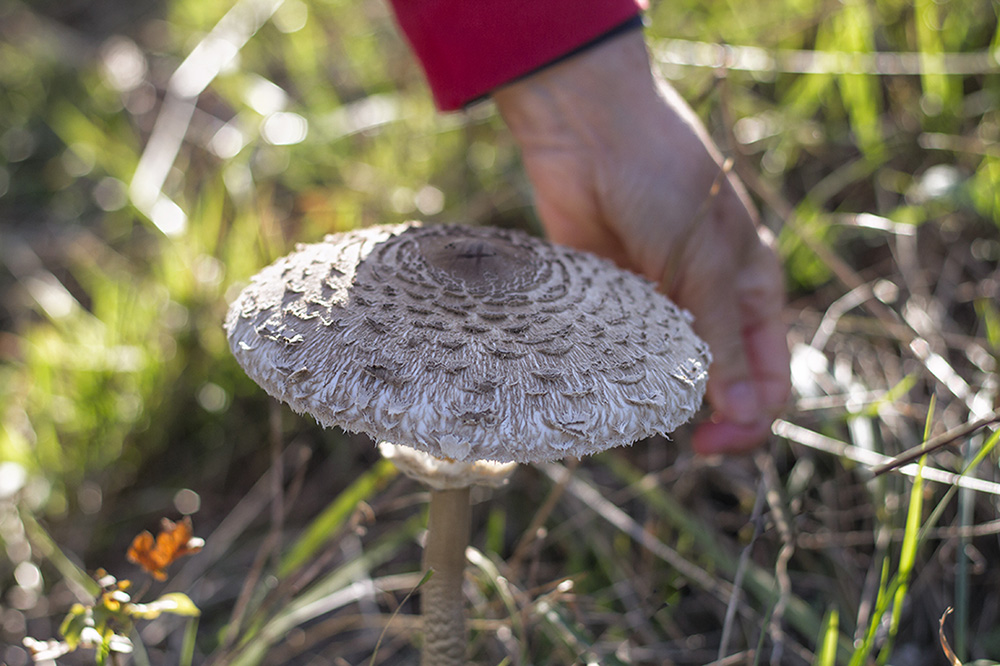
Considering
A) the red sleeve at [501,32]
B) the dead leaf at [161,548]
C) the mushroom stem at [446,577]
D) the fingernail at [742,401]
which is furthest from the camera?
the fingernail at [742,401]

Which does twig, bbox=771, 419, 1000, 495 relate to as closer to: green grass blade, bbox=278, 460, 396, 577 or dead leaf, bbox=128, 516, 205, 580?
green grass blade, bbox=278, 460, 396, 577

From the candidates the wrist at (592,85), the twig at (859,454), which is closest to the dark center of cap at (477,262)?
the wrist at (592,85)

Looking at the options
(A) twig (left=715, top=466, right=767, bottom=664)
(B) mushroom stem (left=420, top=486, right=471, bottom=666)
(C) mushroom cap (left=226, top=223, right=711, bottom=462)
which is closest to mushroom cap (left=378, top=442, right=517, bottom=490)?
(B) mushroom stem (left=420, top=486, right=471, bottom=666)

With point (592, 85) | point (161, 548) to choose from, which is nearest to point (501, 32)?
point (592, 85)

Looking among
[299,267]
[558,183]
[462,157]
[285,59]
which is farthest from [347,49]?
[299,267]

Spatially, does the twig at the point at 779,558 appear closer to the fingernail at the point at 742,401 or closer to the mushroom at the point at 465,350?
the fingernail at the point at 742,401

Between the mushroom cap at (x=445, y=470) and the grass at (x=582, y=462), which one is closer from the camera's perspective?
the mushroom cap at (x=445, y=470)

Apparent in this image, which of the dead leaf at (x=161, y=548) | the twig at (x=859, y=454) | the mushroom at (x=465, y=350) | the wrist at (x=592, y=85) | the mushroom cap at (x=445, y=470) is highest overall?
the wrist at (x=592, y=85)
